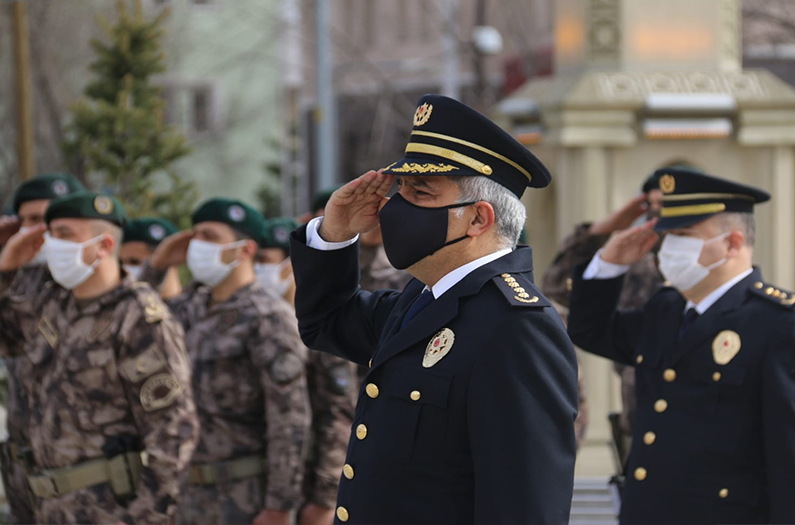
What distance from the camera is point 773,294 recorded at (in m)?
4.50

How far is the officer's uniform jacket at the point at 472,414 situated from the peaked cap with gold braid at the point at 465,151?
22 centimetres

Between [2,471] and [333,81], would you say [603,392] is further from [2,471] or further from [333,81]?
[333,81]

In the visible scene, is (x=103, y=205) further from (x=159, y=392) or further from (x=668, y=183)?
(x=668, y=183)

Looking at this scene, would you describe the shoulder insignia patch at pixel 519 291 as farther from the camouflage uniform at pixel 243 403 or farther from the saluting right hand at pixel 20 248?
the saluting right hand at pixel 20 248

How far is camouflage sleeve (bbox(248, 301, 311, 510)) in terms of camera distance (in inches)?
223

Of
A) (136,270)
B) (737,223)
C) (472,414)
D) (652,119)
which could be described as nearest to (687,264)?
(737,223)

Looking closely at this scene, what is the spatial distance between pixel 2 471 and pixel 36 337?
4.22ft

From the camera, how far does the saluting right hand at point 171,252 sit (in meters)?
7.18

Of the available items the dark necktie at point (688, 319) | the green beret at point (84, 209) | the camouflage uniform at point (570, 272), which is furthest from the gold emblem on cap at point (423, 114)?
the camouflage uniform at point (570, 272)

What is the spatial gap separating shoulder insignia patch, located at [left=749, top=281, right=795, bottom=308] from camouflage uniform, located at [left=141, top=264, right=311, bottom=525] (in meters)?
2.20

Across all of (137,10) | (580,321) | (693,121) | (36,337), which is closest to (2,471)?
(36,337)

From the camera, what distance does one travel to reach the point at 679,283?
4719 millimetres

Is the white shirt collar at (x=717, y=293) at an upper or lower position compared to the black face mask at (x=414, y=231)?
lower

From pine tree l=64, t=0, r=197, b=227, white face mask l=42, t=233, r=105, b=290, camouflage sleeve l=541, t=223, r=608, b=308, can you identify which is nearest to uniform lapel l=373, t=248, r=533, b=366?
white face mask l=42, t=233, r=105, b=290
